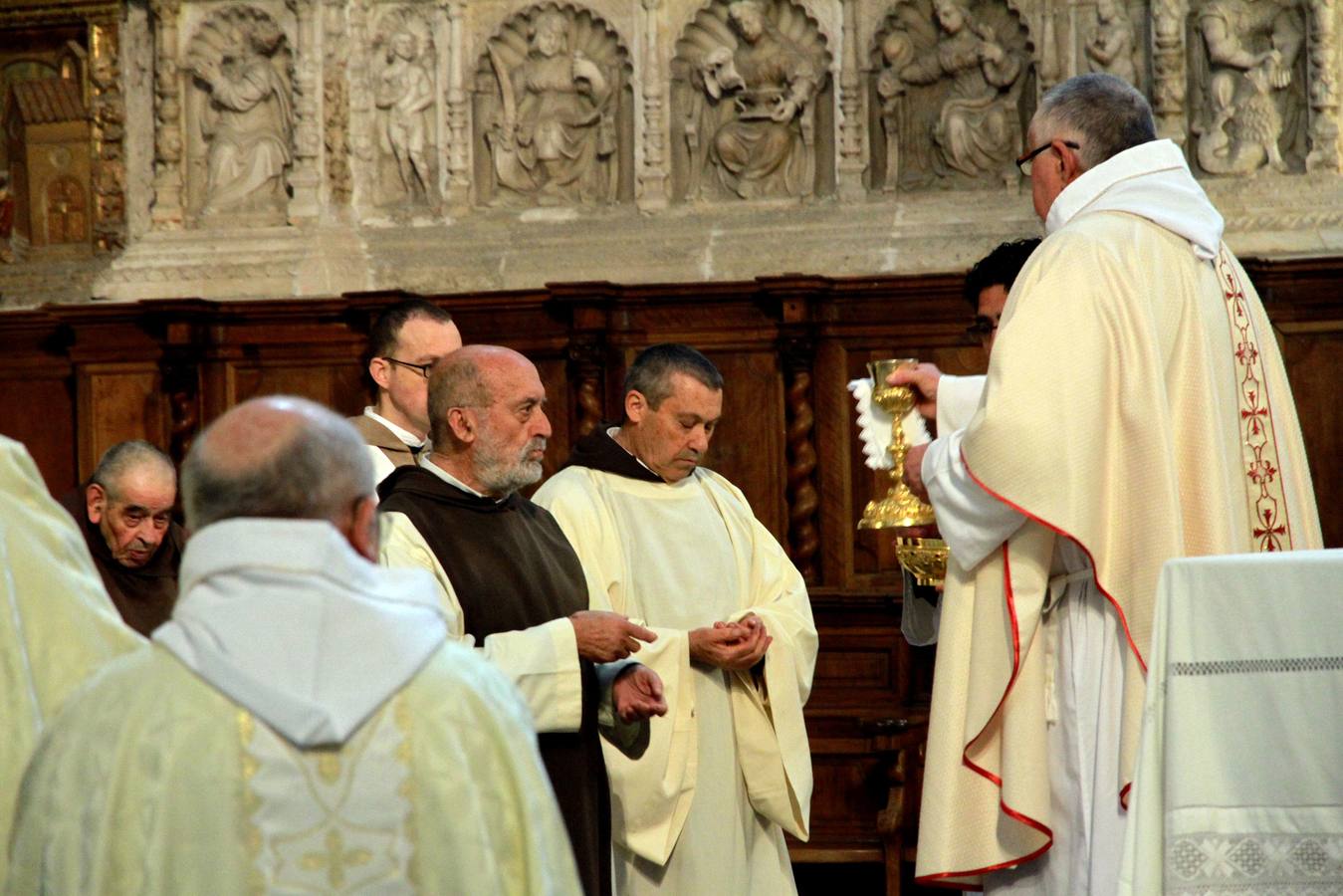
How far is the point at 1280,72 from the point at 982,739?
19.6 ft

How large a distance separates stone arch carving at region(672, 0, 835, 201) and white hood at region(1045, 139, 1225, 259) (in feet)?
17.3

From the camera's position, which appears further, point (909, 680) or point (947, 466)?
point (909, 680)

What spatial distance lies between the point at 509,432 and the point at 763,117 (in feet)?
18.1

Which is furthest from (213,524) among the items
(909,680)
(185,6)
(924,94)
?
(185,6)

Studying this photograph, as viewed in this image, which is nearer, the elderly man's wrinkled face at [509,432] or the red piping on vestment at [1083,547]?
the red piping on vestment at [1083,547]

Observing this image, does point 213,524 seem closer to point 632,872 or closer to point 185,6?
point 632,872

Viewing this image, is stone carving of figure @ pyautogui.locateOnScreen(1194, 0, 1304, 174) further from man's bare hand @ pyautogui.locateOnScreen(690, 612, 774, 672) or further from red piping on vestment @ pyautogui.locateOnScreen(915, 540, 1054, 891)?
red piping on vestment @ pyautogui.locateOnScreen(915, 540, 1054, 891)

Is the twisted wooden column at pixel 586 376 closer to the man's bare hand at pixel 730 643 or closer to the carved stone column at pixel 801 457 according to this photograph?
the carved stone column at pixel 801 457

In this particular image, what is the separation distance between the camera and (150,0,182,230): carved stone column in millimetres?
9852

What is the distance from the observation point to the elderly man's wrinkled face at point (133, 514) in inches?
204

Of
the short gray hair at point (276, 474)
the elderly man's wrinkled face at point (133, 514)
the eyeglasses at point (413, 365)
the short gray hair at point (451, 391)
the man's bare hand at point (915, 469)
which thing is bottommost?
the elderly man's wrinkled face at point (133, 514)

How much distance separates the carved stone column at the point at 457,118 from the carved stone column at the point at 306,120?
0.72 m

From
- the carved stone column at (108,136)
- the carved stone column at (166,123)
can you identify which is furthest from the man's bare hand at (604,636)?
the carved stone column at (108,136)

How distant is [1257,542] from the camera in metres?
4.09
